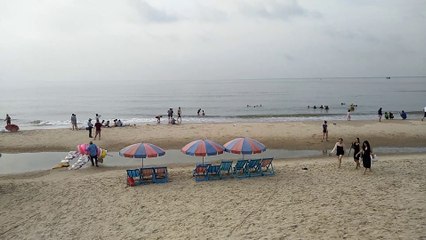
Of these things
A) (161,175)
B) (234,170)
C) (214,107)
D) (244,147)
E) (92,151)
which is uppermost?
(214,107)

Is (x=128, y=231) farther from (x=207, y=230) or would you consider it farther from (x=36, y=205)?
(x=36, y=205)

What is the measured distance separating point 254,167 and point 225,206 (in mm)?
3905

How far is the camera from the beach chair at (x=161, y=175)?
43.5 feet

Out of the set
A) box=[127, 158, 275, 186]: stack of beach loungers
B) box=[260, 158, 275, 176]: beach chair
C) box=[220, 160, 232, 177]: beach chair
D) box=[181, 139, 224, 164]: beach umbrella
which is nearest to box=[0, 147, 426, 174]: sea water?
box=[260, 158, 275, 176]: beach chair

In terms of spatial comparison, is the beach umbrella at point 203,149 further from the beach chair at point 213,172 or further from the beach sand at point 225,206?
the beach sand at point 225,206

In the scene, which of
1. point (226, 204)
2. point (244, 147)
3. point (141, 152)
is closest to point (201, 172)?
point (244, 147)

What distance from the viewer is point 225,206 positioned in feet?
34.5

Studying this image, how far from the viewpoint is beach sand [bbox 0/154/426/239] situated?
873 centimetres

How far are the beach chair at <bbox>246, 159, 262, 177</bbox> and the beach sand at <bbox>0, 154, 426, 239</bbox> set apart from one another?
506mm

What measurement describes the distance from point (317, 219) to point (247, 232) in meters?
2.09

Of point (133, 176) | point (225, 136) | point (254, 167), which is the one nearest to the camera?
point (133, 176)

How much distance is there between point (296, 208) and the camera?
1011cm

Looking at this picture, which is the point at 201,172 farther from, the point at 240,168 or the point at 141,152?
the point at 141,152

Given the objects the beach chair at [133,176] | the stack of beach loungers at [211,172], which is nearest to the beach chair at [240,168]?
the stack of beach loungers at [211,172]
